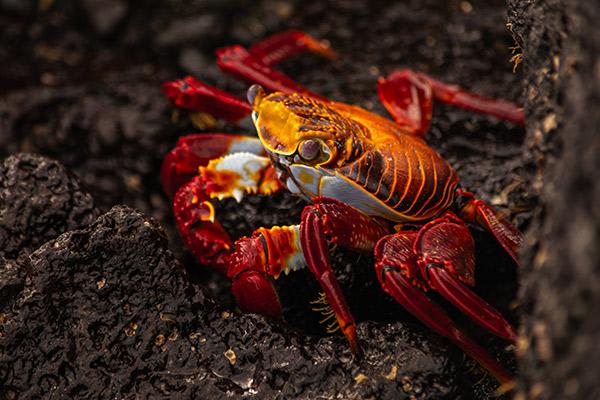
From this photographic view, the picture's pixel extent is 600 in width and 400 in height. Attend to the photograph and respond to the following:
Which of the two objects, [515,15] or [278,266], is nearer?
[515,15]

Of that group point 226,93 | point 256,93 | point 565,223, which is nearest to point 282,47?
point 226,93

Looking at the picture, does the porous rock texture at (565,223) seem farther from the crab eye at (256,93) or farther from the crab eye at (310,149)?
the crab eye at (256,93)

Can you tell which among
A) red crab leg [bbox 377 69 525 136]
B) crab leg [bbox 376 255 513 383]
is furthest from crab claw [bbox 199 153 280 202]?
crab leg [bbox 376 255 513 383]

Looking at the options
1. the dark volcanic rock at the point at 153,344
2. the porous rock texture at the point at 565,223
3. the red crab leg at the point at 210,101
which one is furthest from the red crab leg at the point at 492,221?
the red crab leg at the point at 210,101

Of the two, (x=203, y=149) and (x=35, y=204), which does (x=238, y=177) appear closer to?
(x=203, y=149)

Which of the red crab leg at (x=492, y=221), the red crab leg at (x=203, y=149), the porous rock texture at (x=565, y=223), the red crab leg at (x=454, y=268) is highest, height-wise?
the porous rock texture at (x=565, y=223)

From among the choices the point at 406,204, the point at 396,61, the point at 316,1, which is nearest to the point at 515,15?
the point at 406,204

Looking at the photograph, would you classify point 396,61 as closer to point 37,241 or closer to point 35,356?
point 37,241
